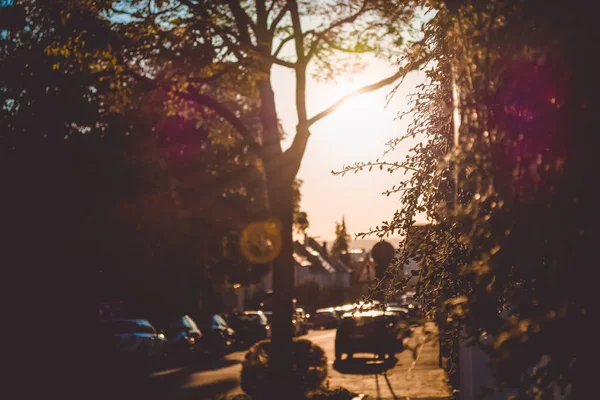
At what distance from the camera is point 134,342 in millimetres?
23172

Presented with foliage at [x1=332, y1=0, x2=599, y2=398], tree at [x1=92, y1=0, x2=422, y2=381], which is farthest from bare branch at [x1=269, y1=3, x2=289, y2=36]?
foliage at [x1=332, y1=0, x2=599, y2=398]

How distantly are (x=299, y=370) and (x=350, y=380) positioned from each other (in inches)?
263

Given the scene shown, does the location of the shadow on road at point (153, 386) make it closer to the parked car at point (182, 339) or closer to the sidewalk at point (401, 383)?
the sidewalk at point (401, 383)

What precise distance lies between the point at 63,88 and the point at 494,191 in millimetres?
12778

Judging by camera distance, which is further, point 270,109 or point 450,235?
point 270,109

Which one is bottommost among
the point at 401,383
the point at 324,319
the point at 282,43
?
the point at 324,319

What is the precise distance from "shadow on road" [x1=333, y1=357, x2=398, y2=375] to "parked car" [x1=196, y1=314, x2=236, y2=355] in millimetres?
6865

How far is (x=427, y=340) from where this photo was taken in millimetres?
3199

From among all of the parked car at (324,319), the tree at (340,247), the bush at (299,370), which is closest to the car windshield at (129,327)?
the bush at (299,370)

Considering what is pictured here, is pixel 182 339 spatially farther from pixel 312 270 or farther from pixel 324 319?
pixel 312 270

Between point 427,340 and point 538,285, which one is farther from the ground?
point 538,285

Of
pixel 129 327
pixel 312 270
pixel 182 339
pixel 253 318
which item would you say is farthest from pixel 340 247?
pixel 129 327

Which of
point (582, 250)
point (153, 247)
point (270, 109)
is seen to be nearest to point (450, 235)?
point (582, 250)

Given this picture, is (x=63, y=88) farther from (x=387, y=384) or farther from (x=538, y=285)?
(x=538, y=285)
